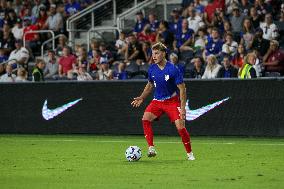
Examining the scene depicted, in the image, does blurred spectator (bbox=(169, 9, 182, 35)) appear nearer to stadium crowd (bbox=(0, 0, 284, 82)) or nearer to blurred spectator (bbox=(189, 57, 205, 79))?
stadium crowd (bbox=(0, 0, 284, 82))

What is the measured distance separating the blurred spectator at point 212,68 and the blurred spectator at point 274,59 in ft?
4.40

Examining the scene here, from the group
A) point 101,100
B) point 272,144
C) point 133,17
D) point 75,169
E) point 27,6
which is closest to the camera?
point 75,169

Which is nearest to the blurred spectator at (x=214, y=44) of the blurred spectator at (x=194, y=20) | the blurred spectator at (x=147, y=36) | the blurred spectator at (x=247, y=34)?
the blurred spectator at (x=247, y=34)

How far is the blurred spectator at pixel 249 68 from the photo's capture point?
2100 cm

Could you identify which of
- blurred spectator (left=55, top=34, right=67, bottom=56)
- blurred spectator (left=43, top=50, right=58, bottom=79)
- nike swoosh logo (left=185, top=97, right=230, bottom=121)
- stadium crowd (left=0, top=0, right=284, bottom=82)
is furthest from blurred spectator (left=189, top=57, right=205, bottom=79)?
blurred spectator (left=55, top=34, right=67, bottom=56)

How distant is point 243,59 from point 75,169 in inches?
399

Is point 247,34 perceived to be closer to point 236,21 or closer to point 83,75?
point 236,21

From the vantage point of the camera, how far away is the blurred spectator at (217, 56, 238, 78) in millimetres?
22266

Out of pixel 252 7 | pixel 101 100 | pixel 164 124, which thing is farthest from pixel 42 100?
pixel 252 7

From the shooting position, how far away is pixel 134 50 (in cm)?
2608

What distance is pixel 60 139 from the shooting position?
21.2 metres

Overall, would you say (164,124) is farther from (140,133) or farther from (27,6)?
(27,6)

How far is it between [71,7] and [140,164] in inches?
701

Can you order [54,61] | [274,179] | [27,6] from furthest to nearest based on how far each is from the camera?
1. [27,6]
2. [54,61]
3. [274,179]
